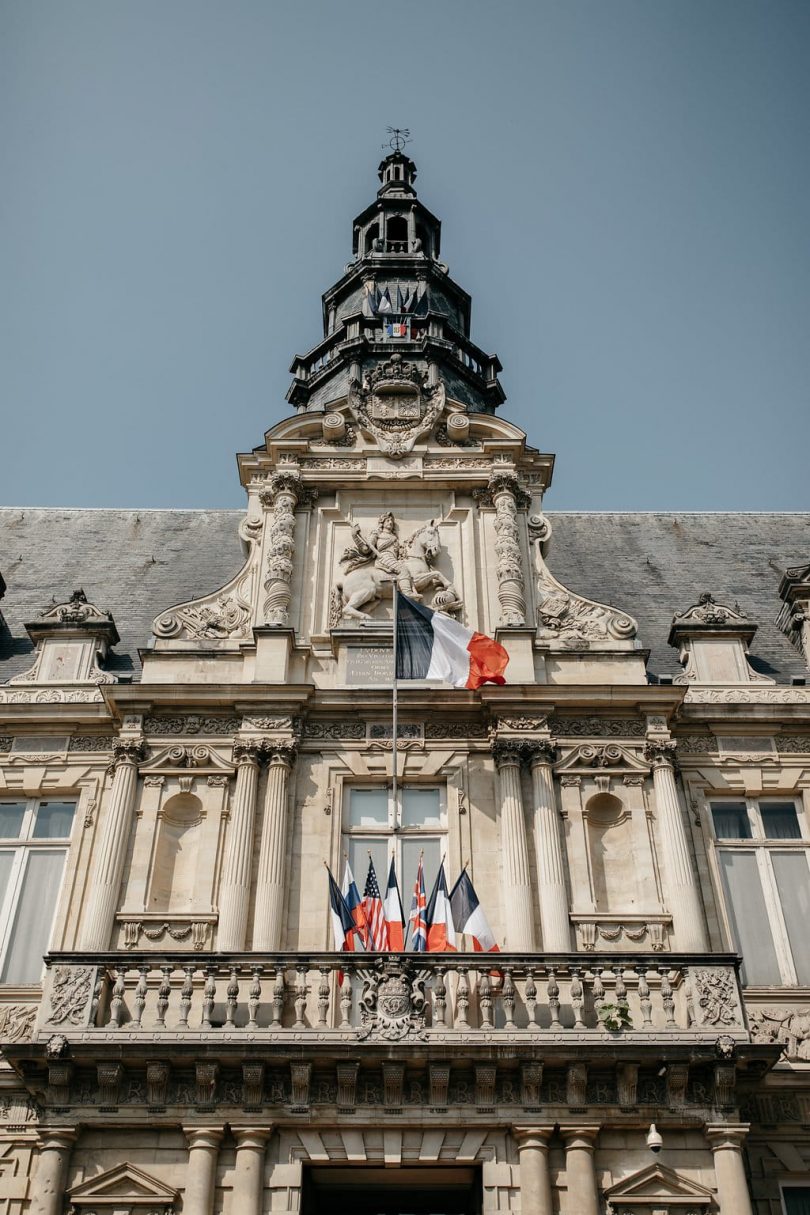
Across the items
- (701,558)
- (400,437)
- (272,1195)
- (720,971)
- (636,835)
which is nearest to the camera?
(272,1195)

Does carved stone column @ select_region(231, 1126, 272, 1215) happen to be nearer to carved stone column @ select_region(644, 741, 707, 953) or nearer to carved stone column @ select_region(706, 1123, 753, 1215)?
carved stone column @ select_region(706, 1123, 753, 1215)

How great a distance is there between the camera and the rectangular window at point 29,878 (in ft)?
55.9

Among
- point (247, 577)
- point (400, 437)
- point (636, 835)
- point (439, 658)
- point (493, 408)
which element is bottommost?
point (636, 835)

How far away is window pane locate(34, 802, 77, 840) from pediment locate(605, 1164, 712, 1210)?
901 cm

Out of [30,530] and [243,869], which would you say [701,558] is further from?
[30,530]

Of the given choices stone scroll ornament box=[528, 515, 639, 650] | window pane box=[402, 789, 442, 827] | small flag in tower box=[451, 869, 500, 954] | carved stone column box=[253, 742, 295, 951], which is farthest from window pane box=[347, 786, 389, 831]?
stone scroll ornament box=[528, 515, 639, 650]

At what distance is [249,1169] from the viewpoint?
13.9 meters

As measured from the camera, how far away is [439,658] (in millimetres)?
18344

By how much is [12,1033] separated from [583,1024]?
24.3 ft

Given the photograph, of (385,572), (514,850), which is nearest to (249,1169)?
A: (514,850)

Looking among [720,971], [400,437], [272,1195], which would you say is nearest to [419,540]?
[400,437]

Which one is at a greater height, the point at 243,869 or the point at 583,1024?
the point at 243,869

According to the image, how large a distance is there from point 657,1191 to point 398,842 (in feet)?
18.6

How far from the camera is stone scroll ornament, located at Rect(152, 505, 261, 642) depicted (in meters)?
19.7
